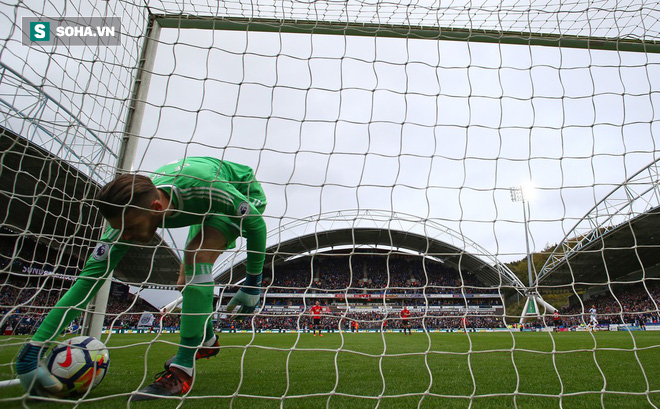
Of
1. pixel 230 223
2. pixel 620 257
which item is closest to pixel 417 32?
pixel 230 223

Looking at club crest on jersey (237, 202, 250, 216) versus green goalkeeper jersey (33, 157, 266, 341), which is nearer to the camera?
green goalkeeper jersey (33, 157, 266, 341)

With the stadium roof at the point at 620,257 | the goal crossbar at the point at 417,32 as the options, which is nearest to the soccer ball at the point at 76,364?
the goal crossbar at the point at 417,32

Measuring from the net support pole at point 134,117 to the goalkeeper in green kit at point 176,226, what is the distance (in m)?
0.60

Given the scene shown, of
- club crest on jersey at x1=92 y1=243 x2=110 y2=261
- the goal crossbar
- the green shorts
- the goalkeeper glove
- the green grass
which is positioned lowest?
the green grass

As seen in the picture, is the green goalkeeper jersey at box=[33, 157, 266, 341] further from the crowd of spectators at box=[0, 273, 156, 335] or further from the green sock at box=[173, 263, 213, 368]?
the green sock at box=[173, 263, 213, 368]

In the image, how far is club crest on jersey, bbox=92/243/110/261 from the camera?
7.90ft

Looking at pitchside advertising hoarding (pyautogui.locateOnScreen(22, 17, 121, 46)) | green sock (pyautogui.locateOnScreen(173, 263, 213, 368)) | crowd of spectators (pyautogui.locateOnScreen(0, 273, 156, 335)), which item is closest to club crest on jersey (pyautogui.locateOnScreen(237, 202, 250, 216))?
green sock (pyautogui.locateOnScreen(173, 263, 213, 368))

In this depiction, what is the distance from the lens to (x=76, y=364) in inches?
83.6

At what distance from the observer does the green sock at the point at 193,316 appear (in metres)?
2.18

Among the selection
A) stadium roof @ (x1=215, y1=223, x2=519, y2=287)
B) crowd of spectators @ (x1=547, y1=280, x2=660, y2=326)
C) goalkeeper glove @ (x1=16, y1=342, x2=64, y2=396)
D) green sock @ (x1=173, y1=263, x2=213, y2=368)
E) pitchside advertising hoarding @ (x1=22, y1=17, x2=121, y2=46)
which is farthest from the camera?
stadium roof @ (x1=215, y1=223, x2=519, y2=287)

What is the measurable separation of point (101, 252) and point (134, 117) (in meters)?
1.54

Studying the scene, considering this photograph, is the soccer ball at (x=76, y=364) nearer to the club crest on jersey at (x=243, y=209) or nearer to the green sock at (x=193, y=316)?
the green sock at (x=193, y=316)

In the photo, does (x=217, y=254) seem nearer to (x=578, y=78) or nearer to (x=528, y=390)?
(x=528, y=390)

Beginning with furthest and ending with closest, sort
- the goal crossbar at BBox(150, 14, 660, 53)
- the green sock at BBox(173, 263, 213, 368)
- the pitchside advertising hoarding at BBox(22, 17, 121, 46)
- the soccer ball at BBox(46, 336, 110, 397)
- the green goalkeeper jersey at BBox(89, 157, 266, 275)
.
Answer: the goal crossbar at BBox(150, 14, 660, 53)
the pitchside advertising hoarding at BBox(22, 17, 121, 46)
the green goalkeeper jersey at BBox(89, 157, 266, 275)
the green sock at BBox(173, 263, 213, 368)
the soccer ball at BBox(46, 336, 110, 397)
